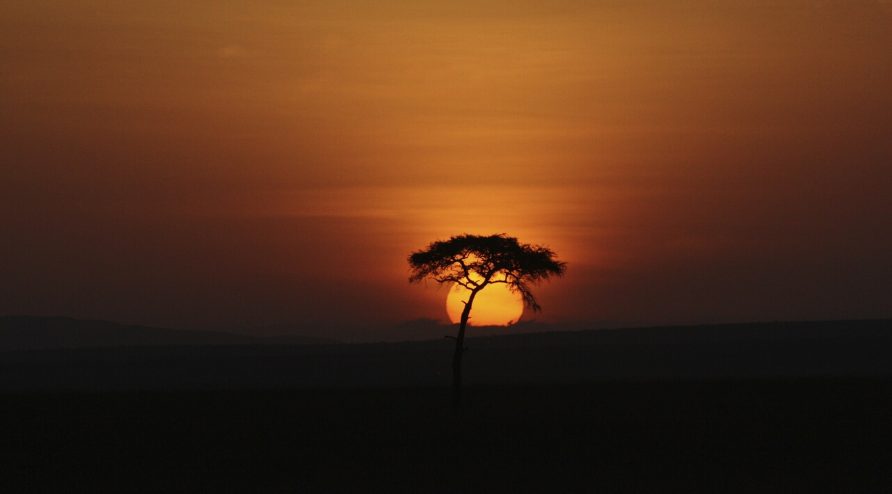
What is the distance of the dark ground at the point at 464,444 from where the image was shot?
25500mm

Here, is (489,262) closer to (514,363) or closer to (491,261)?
(491,261)

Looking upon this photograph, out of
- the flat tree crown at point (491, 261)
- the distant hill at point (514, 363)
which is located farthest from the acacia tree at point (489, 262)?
the distant hill at point (514, 363)

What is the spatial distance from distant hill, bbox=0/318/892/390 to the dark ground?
84.0 feet

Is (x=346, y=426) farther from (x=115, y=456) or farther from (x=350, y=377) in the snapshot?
(x=350, y=377)

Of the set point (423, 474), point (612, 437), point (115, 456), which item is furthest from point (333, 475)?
point (612, 437)

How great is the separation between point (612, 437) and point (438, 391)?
26270 mm

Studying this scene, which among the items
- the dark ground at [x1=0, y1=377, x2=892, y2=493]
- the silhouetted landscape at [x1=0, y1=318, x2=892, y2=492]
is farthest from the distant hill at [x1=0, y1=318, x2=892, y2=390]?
the dark ground at [x1=0, y1=377, x2=892, y2=493]

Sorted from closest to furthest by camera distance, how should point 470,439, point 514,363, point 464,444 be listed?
1. point 464,444
2. point 470,439
3. point 514,363

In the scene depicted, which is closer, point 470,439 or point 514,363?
point 470,439

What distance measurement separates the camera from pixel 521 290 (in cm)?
4634

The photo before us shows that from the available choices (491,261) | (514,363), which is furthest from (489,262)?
(514,363)

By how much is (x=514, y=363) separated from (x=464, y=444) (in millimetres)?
67630

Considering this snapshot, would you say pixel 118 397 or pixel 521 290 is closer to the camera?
pixel 521 290

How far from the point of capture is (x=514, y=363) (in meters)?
99.8
